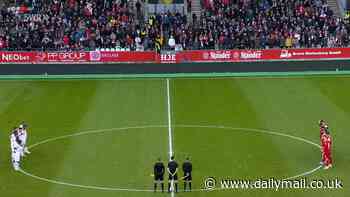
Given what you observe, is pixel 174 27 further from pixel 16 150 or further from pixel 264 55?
pixel 16 150

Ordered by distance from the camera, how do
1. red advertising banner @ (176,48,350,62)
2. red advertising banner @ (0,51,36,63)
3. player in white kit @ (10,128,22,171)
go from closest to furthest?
player in white kit @ (10,128,22,171) < red advertising banner @ (0,51,36,63) < red advertising banner @ (176,48,350,62)

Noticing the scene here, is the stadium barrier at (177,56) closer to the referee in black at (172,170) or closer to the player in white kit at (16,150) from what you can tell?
the player in white kit at (16,150)

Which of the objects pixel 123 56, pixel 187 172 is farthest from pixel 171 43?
pixel 187 172

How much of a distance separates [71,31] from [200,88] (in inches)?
632

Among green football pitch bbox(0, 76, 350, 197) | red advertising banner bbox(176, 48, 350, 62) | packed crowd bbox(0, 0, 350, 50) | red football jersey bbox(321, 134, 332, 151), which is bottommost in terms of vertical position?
green football pitch bbox(0, 76, 350, 197)

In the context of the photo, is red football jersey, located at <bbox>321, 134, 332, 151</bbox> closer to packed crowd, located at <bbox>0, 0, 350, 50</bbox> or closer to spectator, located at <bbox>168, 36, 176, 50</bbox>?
packed crowd, located at <bbox>0, 0, 350, 50</bbox>

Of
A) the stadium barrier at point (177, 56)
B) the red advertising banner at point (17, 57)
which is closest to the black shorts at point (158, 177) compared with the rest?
the stadium barrier at point (177, 56)

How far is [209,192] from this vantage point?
954 inches

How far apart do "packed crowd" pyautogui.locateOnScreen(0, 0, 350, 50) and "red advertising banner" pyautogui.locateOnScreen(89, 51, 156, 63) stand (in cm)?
99

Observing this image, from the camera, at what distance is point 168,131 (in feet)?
108

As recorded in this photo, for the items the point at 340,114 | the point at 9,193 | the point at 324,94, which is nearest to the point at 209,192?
the point at 9,193

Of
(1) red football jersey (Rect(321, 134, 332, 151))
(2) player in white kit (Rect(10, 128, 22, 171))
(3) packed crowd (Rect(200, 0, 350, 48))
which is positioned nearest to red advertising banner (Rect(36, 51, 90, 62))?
(3) packed crowd (Rect(200, 0, 350, 48))

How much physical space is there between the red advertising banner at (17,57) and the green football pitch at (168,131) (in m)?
6.59

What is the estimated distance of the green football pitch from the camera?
25766 mm
